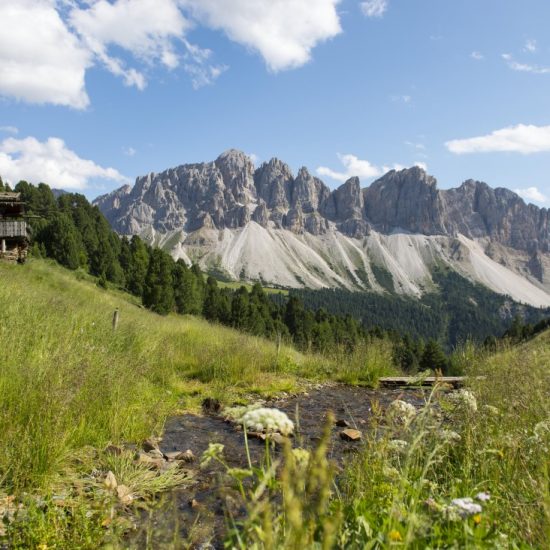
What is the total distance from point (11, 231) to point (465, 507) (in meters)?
36.2

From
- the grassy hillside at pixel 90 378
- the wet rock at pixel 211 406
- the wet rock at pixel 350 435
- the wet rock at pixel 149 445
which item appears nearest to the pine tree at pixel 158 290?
the grassy hillside at pixel 90 378

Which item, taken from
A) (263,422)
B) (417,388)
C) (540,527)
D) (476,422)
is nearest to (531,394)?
(476,422)

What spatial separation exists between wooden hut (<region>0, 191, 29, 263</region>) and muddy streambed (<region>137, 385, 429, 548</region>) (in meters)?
28.9

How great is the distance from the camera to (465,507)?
7.14 ft

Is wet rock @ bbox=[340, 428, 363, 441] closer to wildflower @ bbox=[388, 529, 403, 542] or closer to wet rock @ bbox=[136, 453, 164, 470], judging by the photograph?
wet rock @ bbox=[136, 453, 164, 470]

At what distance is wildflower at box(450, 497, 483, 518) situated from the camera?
2159mm

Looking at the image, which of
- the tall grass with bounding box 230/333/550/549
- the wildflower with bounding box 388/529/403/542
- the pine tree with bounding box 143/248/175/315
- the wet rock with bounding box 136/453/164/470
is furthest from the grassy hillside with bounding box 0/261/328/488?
the pine tree with bounding box 143/248/175/315

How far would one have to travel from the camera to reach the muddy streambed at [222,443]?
3781mm

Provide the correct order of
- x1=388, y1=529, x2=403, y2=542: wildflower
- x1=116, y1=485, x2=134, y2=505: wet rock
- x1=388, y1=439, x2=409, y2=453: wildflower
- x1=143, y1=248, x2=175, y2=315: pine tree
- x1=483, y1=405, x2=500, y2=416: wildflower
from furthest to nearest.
A: x1=143, y1=248, x2=175, y2=315: pine tree < x1=483, y1=405, x2=500, y2=416: wildflower < x1=116, y1=485, x2=134, y2=505: wet rock < x1=388, y1=439, x2=409, y2=453: wildflower < x1=388, y1=529, x2=403, y2=542: wildflower

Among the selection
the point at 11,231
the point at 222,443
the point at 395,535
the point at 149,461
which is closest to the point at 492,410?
the point at 395,535

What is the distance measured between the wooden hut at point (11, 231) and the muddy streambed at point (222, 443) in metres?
28.9

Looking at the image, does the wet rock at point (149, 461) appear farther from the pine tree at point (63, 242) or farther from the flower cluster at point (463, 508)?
the pine tree at point (63, 242)

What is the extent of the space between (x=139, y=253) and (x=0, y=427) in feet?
189

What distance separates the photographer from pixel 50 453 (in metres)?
4.23
